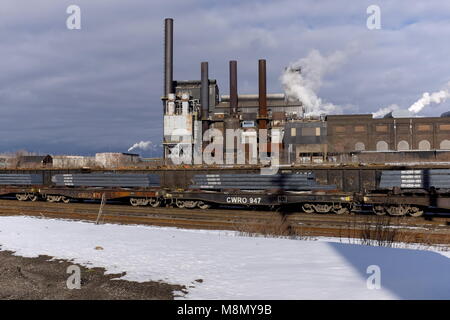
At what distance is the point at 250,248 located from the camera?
27.0 ft

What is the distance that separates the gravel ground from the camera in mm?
5180

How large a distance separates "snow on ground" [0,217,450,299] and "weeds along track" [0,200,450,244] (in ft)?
8.78

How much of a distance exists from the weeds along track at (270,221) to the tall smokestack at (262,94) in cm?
3714

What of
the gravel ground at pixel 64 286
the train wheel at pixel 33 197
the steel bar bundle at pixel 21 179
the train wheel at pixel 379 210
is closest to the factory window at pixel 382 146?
the train wheel at pixel 379 210

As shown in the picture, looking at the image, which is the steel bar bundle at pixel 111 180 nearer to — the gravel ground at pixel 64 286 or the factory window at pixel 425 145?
the gravel ground at pixel 64 286

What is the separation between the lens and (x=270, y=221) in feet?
46.0

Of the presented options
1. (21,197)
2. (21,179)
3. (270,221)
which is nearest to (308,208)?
(270,221)

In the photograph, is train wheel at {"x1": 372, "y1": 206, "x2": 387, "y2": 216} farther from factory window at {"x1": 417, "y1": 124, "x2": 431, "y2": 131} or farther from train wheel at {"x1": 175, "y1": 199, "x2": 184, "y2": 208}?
factory window at {"x1": 417, "y1": 124, "x2": 431, "y2": 131}

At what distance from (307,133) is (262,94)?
9.87 metres

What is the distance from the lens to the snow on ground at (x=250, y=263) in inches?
203

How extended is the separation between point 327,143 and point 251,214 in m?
38.1

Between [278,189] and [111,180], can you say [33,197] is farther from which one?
[278,189]
